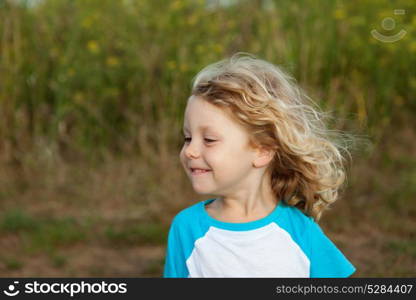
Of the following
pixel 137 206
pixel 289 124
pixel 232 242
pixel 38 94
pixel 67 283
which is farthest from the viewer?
pixel 38 94

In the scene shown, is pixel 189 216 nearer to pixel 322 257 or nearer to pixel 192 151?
pixel 192 151

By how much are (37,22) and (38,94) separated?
2.21 ft

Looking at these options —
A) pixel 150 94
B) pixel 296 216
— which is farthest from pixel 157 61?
pixel 296 216

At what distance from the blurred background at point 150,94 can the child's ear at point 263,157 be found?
7.97 feet

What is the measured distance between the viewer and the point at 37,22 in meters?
5.55

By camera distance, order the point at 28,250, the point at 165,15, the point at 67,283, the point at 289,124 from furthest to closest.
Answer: the point at 165,15 < the point at 28,250 < the point at 67,283 < the point at 289,124

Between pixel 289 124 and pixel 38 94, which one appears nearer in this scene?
pixel 289 124

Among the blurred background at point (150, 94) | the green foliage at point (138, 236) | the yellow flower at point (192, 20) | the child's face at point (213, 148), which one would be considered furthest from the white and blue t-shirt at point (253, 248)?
the yellow flower at point (192, 20)

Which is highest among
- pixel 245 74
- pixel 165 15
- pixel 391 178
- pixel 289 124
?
pixel 165 15

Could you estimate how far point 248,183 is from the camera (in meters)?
2.09

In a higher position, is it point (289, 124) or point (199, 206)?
point (289, 124)

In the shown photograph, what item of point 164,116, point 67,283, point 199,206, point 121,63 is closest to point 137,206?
point 164,116

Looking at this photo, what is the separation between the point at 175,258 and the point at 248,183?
35cm

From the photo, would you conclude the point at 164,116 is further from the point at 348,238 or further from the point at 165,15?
the point at 348,238
